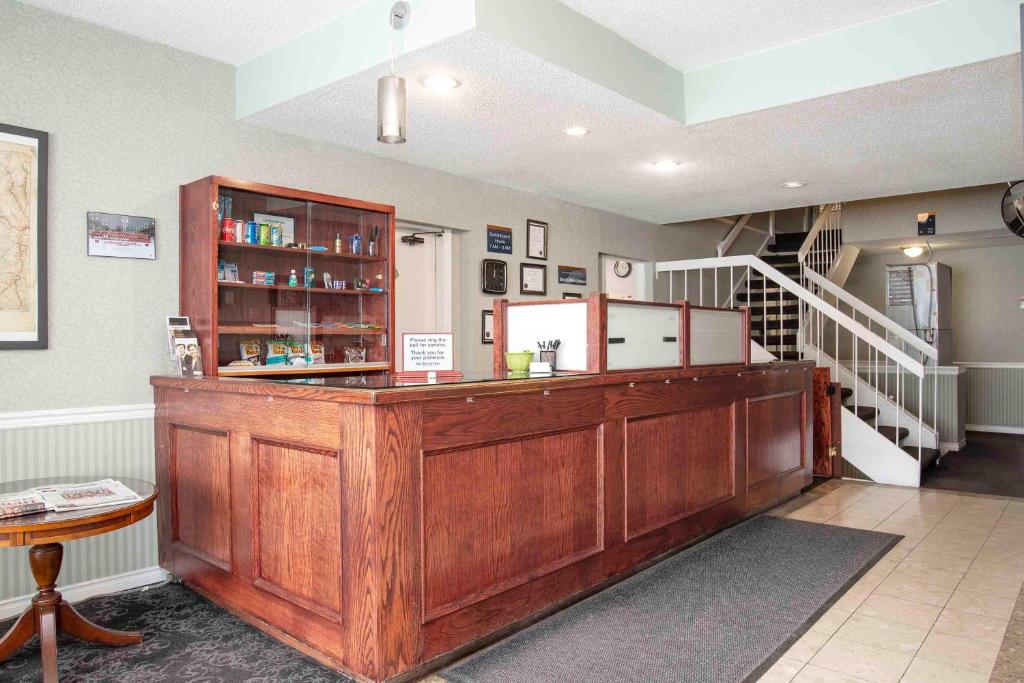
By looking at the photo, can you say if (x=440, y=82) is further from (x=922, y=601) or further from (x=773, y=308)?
(x=773, y=308)

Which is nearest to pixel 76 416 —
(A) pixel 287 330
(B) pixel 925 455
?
(A) pixel 287 330

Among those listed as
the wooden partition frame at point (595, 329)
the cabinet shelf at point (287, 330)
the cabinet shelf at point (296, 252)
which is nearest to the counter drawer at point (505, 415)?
the wooden partition frame at point (595, 329)

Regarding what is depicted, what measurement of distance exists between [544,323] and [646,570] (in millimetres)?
1393

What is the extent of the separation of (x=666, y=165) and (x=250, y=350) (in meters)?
3.16

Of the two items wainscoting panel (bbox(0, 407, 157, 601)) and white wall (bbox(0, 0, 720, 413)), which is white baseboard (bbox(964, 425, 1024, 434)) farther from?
wainscoting panel (bbox(0, 407, 157, 601))

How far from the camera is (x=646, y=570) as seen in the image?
3.54 metres

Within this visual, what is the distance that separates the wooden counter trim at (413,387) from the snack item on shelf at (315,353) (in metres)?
0.76

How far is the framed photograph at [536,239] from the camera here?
5.91 m

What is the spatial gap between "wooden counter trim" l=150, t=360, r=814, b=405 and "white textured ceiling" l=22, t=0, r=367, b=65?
1715 mm

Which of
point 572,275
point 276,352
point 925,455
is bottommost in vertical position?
point 925,455

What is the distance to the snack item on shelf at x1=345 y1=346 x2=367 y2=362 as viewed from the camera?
159 inches

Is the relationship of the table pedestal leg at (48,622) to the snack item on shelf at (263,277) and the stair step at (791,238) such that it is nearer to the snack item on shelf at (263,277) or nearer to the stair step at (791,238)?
the snack item on shelf at (263,277)

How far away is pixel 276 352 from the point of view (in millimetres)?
→ 3723

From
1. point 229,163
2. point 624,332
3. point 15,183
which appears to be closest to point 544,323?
point 624,332
